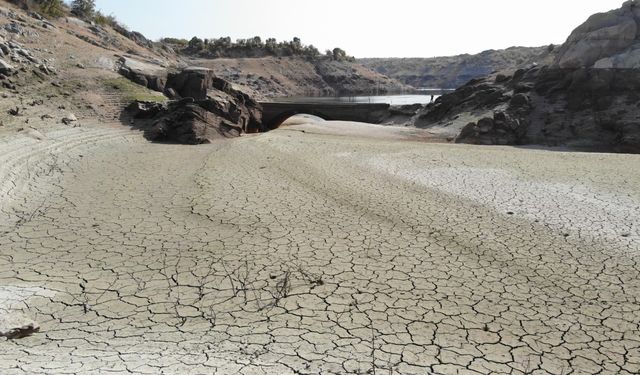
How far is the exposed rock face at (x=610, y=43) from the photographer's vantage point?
84.2 ft

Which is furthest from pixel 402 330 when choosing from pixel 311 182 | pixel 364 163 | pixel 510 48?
pixel 510 48

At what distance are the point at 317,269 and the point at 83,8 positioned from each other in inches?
1370

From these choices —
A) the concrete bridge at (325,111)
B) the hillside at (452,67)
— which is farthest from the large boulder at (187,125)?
the hillside at (452,67)

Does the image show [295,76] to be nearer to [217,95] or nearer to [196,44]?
[196,44]

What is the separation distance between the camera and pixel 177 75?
86.6 feet

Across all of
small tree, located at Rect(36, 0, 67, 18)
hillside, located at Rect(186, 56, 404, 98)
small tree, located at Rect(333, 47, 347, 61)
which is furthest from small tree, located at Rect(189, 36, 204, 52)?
small tree, located at Rect(36, 0, 67, 18)

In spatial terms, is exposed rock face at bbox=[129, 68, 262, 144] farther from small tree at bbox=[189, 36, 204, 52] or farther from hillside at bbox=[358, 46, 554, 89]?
hillside at bbox=[358, 46, 554, 89]

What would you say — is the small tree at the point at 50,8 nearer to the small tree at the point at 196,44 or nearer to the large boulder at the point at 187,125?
the large boulder at the point at 187,125

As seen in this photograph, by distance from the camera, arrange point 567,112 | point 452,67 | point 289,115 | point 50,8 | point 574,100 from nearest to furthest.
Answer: point 567,112, point 574,100, point 50,8, point 289,115, point 452,67

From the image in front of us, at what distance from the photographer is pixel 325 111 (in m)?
33.5

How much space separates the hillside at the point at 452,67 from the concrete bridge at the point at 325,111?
87382 millimetres

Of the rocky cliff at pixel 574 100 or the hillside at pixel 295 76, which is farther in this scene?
the hillside at pixel 295 76

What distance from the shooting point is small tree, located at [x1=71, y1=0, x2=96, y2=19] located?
33.8 metres

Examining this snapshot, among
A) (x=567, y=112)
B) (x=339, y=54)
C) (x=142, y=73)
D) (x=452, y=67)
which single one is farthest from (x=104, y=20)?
(x=452, y=67)
